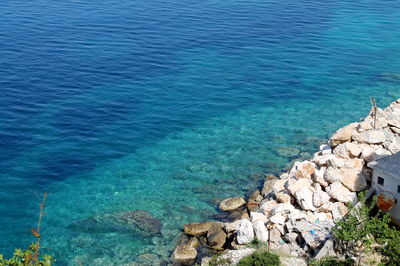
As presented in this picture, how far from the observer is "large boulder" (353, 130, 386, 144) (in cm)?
4066

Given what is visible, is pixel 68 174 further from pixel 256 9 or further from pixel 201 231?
pixel 256 9

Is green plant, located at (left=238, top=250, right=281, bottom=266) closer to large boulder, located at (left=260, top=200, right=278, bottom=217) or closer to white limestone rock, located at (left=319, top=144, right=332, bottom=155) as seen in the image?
large boulder, located at (left=260, top=200, right=278, bottom=217)

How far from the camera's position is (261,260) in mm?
29250

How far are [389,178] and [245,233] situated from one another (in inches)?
436

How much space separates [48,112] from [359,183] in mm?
36200

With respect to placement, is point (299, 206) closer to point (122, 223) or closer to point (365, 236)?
point (365, 236)

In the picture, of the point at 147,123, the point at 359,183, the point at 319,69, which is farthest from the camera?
the point at 319,69

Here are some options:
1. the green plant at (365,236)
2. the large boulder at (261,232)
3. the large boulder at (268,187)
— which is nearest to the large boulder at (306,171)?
the large boulder at (268,187)

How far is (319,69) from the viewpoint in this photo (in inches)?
2800

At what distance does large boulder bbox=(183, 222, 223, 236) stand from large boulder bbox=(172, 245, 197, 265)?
7.13ft

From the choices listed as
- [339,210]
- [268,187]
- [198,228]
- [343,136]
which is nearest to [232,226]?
[198,228]

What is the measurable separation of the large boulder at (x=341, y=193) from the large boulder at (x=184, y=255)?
37.9 feet

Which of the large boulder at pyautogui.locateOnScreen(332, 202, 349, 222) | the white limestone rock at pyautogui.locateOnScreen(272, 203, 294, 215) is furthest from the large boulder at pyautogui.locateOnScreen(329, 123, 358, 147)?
the white limestone rock at pyautogui.locateOnScreen(272, 203, 294, 215)

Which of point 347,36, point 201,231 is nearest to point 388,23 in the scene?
point 347,36
